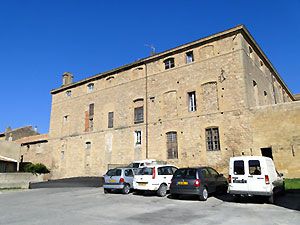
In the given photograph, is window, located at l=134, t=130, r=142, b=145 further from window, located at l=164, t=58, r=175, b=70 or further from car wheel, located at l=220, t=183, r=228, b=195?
car wheel, located at l=220, t=183, r=228, b=195

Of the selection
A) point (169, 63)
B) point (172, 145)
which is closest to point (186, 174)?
point (172, 145)

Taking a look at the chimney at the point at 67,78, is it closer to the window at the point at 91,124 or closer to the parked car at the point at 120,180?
the window at the point at 91,124

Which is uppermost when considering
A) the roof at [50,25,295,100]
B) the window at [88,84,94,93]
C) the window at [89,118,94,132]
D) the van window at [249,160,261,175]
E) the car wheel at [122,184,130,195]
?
the roof at [50,25,295,100]

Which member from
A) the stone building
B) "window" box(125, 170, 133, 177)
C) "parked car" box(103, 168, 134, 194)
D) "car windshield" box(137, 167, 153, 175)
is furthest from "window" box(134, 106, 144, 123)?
"car windshield" box(137, 167, 153, 175)

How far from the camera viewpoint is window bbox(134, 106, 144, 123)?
21828mm

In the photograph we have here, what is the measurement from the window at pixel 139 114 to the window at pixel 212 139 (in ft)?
21.2

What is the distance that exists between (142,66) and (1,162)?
15941mm

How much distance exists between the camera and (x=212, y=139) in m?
17.5

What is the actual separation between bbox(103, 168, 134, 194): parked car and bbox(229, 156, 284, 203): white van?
18.4 feet

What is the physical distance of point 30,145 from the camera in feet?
105

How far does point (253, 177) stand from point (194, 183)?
222 cm

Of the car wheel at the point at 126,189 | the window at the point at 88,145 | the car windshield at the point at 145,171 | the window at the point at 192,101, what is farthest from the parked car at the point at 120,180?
the window at the point at 88,145

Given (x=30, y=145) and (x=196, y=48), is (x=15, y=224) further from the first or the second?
(x=30, y=145)

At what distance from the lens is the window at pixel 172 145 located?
1908 centimetres
